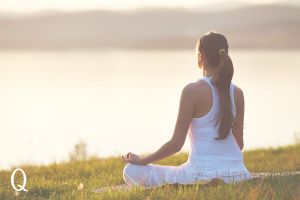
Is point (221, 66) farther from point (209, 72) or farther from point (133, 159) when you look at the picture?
point (133, 159)

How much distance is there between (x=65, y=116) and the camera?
2950 inches

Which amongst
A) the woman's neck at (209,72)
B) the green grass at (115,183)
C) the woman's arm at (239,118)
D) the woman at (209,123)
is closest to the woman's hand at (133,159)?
the woman at (209,123)

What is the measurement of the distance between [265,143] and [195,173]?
9260 millimetres

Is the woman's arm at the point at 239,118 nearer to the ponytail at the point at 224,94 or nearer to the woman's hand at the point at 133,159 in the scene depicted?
the ponytail at the point at 224,94

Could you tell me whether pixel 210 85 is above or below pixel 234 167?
above

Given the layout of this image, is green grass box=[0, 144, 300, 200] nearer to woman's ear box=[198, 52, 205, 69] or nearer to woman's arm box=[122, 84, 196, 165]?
woman's arm box=[122, 84, 196, 165]

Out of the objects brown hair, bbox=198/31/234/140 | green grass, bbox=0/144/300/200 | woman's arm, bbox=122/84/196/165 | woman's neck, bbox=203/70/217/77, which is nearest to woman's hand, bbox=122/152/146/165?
→ woman's arm, bbox=122/84/196/165

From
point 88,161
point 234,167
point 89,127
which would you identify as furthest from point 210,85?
point 89,127

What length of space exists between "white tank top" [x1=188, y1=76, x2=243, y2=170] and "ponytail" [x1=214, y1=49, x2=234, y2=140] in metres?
0.05

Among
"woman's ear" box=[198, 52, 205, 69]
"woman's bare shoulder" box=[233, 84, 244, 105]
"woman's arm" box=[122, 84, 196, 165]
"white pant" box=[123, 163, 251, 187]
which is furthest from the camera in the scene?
"woman's bare shoulder" box=[233, 84, 244, 105]

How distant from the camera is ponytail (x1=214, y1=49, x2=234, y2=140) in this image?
8883 mm

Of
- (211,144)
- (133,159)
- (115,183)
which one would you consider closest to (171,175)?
(133,159)

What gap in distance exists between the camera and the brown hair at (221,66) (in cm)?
889

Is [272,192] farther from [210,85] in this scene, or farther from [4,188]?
[4,188]
